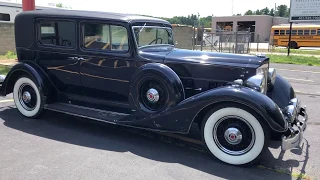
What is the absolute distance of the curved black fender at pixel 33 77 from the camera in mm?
5285

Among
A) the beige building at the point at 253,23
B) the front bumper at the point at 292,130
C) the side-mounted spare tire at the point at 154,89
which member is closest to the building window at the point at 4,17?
the side-mounted spare tire at the point at 154,89

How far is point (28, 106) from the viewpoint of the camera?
5.61m

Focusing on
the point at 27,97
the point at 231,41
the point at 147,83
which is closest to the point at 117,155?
the point at 147,83

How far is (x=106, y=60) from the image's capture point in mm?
4898

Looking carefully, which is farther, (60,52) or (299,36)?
(299,36)

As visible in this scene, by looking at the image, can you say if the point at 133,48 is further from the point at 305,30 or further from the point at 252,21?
the point at 252,21

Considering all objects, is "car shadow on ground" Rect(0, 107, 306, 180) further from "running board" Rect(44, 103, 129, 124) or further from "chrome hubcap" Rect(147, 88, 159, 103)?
"chrome hubcap" Rect(147, 88, 159, 103)

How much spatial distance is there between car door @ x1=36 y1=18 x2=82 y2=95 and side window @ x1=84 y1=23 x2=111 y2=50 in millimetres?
216

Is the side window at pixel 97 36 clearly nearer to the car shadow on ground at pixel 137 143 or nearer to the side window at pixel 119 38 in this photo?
the side window at pixel 119 38

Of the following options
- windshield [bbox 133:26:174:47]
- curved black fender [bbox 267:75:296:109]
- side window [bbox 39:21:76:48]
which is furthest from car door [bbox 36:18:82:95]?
curved black fender [bbox 267:75:296:109]

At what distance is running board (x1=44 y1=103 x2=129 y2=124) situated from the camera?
466cm

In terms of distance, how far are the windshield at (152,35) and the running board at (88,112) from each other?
1173mm

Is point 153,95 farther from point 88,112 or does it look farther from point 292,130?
point 292,130

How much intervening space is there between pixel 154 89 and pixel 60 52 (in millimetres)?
1933
